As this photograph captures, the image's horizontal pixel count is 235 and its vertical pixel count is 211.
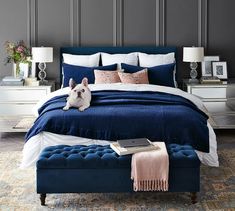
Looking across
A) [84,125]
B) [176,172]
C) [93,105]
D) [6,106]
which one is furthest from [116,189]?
[6,106]

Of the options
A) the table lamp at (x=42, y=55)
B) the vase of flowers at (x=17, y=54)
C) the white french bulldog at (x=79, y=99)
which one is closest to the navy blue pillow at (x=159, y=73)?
the table lamp at (x=42, y=55)

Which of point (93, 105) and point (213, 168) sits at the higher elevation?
point (93, 105)

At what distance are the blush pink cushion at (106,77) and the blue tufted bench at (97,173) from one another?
8.36 feet

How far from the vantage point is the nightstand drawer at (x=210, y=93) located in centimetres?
691

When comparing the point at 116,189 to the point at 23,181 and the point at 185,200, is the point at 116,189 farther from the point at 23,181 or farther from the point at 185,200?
the point at 23,181

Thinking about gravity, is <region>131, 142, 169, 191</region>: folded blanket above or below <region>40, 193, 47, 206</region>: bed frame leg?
above

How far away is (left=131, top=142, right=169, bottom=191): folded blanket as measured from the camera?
4.00 metres

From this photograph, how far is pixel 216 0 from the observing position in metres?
7.30

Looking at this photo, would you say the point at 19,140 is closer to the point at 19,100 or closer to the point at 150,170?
the point at 19,100

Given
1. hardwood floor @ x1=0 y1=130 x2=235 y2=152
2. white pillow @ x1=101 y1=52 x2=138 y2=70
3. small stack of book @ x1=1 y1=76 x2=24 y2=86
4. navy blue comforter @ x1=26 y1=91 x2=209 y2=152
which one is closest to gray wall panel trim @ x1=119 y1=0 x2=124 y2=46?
white pillow @ x1=101 y1=52 x2=138 y2=70

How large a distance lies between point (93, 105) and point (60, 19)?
2.45 meters

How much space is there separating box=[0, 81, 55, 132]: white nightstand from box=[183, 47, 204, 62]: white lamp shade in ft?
6.30

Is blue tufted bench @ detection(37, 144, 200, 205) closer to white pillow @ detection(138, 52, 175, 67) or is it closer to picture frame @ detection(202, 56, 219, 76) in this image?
white pillow @ detection(138, 52, 175, 67)

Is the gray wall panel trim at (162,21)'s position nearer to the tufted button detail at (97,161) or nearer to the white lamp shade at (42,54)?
the white lamp shade at (42,54)
